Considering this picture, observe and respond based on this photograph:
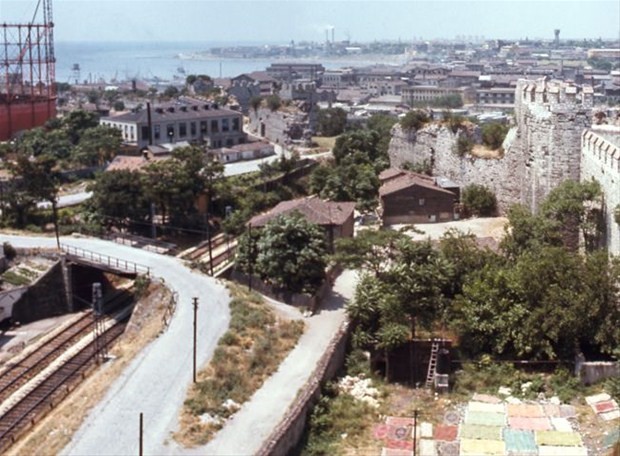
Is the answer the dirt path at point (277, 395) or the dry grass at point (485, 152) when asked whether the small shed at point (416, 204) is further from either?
the dirt path at point (277, 395)

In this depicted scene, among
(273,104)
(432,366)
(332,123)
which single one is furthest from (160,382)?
(332,123)

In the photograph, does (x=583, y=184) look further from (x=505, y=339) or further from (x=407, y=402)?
(x=407, y=402)

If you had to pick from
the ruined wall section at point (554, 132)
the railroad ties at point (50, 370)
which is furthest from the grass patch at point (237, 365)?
the ruined wall section at point (554, 132)

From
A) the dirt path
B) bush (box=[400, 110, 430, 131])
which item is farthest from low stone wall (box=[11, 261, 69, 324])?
bush (box=[400, 110, 430, 131])

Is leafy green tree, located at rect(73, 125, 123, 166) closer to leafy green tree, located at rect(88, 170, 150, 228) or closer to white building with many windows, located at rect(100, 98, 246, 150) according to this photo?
white building with many windows, located at rect(100, 98, 246, 150)

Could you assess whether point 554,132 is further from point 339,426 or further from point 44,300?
point 44,300

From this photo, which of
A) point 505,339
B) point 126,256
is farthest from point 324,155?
point 505,339
